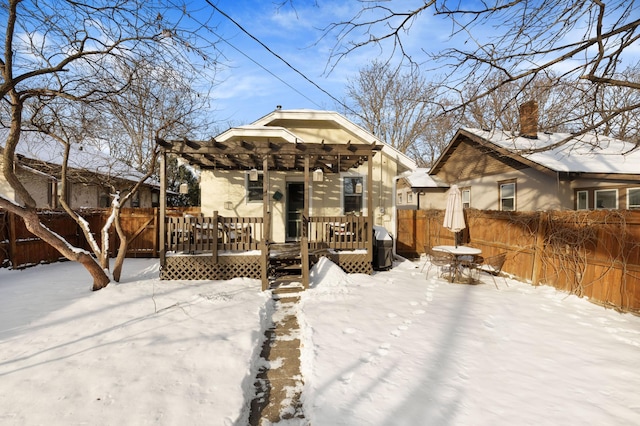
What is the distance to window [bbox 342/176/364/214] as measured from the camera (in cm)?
1043

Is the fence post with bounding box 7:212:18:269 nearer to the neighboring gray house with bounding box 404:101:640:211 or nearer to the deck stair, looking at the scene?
the deck stair

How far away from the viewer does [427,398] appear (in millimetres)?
2830

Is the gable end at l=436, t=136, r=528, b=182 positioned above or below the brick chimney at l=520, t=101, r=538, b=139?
above

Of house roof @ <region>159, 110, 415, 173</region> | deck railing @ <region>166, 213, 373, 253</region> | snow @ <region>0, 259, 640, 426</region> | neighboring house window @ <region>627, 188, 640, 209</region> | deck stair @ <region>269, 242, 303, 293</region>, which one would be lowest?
snow @ <region>0, 259, 640, 426</region>

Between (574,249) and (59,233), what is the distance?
13738 mm

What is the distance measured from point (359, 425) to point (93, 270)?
618 centimetres

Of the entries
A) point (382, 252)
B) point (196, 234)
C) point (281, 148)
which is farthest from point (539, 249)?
point (196, 234)

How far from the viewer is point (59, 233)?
9391 millimetres

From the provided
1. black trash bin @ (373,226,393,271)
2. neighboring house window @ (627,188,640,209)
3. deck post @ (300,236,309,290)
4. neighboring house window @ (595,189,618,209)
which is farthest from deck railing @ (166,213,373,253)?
neighboring house window @ (627,188,640,209)

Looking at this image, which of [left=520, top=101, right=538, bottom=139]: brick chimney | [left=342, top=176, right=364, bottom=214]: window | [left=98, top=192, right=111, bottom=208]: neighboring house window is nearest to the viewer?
[left=520, top=101, right=538, bottom=139]: brick chimney

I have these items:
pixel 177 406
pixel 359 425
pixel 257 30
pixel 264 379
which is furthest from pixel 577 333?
pixel 257 30

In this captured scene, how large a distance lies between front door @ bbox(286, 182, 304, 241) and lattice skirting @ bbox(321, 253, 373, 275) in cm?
293

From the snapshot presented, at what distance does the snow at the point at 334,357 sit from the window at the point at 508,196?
6058 millimetres

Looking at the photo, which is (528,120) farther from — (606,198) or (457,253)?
(606,198)
